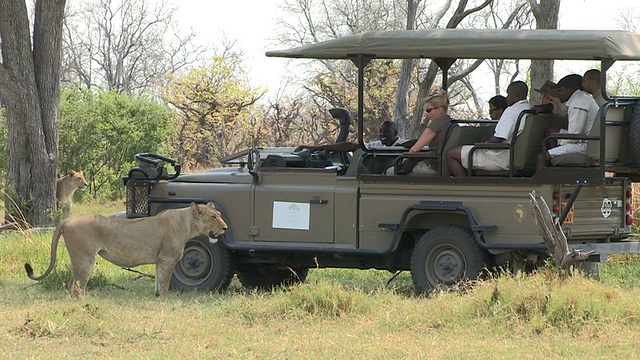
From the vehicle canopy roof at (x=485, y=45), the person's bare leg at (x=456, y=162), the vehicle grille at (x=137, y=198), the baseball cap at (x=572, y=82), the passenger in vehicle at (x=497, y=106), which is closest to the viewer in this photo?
the vehicle canopy roof at (x=485, y=45)

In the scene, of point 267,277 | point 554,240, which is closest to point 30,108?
point 267,277

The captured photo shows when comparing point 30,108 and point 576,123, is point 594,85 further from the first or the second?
point 30,108

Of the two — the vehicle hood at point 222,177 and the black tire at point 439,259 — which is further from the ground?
the vehicle hood at point 222,177

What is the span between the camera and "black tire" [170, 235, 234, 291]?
34.5 feet

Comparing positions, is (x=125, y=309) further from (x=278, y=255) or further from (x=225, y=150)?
(x=225, y=150)

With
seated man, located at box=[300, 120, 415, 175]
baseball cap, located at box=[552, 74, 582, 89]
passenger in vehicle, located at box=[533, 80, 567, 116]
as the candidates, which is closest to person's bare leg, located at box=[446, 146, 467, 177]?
seated man, located at box=[300, 120, 415, 175]

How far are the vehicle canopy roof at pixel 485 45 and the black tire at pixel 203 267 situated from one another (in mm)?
1818

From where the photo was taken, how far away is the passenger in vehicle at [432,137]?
1000cm

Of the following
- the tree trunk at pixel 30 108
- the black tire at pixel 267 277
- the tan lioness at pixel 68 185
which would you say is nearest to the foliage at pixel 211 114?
the tan lioness at pixel 68 185

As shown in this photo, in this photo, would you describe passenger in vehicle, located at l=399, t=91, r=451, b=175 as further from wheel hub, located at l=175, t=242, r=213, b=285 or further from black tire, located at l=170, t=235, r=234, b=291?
wheel hub, located at l=175, t=242, r=213, b=285

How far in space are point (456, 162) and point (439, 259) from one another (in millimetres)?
827

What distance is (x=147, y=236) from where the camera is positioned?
10180mm

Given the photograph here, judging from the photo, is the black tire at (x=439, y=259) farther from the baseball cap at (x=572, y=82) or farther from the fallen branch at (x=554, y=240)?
the baseball cap at (x=572, y=82)

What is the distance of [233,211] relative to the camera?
10.4 metres
